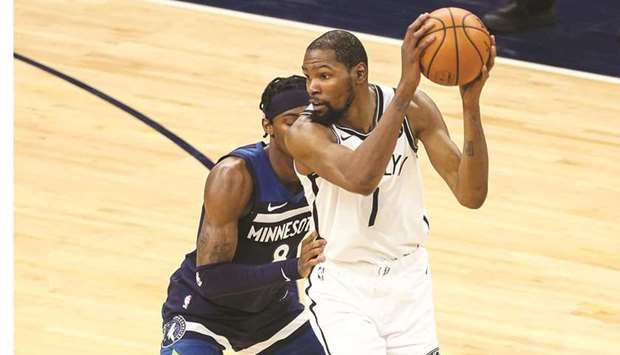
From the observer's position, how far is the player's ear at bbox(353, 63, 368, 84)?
4719 mm

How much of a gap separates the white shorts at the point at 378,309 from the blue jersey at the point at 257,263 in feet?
1.95

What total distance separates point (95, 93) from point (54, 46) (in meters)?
1.22

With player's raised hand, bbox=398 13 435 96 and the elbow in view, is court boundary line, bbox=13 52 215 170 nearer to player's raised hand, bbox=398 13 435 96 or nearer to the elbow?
the elbow

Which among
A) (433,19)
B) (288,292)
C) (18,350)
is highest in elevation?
(433,19)

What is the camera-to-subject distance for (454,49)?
14.4ft

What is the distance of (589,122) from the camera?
10.2 meters

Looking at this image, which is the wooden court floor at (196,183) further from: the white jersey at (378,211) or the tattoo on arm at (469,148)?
the tattoo on arm at (469,148)

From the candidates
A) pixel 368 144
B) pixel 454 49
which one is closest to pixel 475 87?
pixel 454 49

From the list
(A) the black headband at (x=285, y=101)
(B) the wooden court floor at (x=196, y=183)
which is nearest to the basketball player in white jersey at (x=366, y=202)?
(A) the black headband at (x=285, y=101)

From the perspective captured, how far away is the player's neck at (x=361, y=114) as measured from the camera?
189 inches

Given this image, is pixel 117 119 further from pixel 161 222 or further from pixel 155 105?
pixel 161 222

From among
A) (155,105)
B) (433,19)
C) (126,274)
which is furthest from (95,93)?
(433,19)

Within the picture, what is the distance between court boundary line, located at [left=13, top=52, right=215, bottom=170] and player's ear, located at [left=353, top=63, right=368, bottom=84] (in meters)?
4.38

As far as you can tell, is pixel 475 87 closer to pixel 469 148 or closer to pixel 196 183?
pixel 469 148
